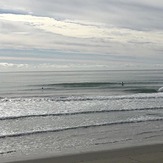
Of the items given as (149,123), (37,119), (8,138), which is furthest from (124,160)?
(37,119)

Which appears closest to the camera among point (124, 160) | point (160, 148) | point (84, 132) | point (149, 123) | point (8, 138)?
point (124, 160)

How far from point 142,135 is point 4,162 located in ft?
21.0

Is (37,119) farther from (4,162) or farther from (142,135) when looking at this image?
(4,162)

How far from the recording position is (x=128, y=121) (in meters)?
18.1

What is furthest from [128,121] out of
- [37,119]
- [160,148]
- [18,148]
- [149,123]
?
[18,148]

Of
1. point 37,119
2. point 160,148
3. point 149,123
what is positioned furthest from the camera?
point 37,119

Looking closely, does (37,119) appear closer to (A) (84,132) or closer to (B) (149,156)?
(A) (84,132)

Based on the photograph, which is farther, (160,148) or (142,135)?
(142,135)

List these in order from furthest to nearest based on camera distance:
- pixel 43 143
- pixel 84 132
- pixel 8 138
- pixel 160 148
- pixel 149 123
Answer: pixel 149 123 < pixel 84 132 < pixel 8 138 < pixel 43 143 < pixel 160 148

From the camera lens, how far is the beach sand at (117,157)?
9820 millimetres

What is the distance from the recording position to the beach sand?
9.82 metres

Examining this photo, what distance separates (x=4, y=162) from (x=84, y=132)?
17.8ft

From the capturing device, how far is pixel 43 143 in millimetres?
12977

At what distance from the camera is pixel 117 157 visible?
10422 millimetres
